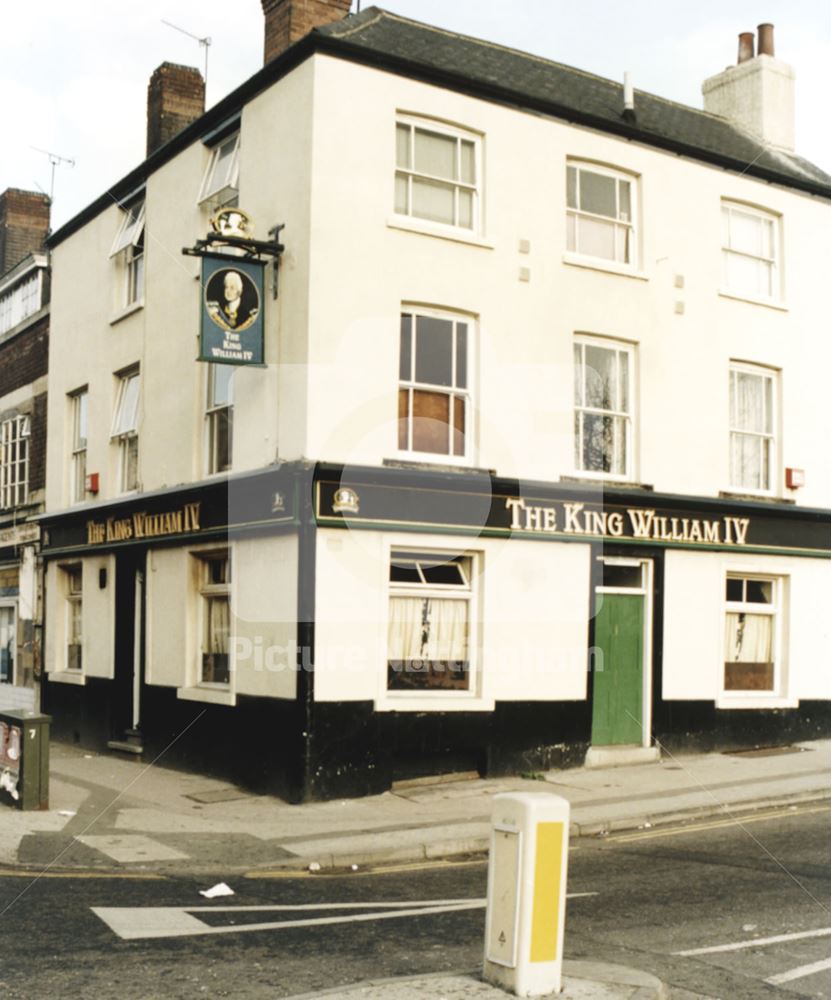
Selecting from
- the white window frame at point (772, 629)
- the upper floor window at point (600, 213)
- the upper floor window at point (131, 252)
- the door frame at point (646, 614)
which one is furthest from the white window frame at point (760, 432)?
the upper floor window at point (131, 252)

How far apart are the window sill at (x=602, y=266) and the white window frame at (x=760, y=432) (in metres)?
2.29

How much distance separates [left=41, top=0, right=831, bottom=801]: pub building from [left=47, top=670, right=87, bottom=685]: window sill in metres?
0.06

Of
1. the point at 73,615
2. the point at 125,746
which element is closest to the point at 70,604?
the point at 73,615

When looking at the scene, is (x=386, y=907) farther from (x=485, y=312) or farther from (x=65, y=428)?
(x=65, y=428)

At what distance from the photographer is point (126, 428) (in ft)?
63.1

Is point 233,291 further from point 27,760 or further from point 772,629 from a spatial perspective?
point 772,629

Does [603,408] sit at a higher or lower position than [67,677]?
higher

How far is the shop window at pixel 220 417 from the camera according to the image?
54.1ft

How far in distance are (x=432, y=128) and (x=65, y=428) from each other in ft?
30.2

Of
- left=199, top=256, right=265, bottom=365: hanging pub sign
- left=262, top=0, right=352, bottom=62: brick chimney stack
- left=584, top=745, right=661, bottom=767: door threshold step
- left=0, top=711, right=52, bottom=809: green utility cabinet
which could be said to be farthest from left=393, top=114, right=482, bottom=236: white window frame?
left=0, top=711, right=52, bottom=809: green utility cabinet

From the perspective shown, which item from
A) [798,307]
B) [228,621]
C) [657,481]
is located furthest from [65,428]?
[798,307]

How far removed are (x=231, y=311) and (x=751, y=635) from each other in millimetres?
9283

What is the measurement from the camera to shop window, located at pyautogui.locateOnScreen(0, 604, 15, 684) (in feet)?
76.0

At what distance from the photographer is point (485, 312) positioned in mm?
15914
